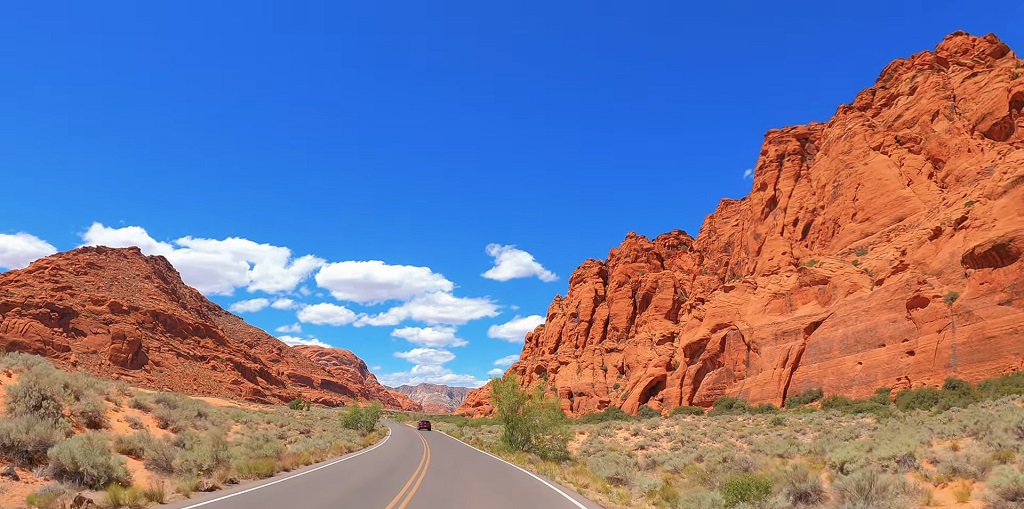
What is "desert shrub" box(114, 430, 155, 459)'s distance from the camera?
14961 mm

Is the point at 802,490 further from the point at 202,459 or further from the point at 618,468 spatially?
the point at 202,459

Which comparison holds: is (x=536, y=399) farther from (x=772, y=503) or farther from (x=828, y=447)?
(x=772, y=503)

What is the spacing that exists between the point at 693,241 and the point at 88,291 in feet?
337

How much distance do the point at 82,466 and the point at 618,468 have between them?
16.3 m

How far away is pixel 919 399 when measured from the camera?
2983 cm

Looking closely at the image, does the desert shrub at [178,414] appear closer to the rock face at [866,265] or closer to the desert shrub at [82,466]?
the desert shrub at [82,466]

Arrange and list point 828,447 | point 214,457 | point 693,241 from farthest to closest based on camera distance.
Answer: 1. point 693,241
2. point 828,447
3. point 214,457

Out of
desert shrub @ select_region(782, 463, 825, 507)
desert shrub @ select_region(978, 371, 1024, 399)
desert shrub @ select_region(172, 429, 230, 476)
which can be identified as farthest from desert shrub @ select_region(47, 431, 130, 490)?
desert shrub @ select_region(978, 371, 1024, 399)

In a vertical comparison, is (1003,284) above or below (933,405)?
above

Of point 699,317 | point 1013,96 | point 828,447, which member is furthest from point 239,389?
point 1013,96

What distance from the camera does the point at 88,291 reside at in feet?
254

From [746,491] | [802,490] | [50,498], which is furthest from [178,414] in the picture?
[802,490]

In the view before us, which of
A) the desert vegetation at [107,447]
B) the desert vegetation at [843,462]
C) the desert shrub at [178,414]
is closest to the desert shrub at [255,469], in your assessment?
the desert vegetation at [107,447]

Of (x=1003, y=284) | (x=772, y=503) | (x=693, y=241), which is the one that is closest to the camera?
(x=772, y=503)
